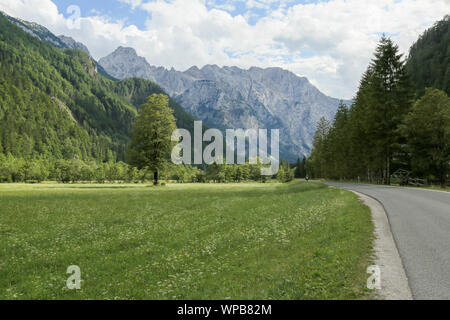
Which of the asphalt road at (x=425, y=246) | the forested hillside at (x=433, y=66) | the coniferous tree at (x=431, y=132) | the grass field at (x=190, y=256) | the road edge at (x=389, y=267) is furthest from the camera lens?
the forested hillside at (x=433, y=66)

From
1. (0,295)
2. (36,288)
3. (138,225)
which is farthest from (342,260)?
(138,225)

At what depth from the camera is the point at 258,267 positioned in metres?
9.66

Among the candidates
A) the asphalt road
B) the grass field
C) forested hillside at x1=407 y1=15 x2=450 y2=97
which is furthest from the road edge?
forested hillside at x1=407 y1=15 x2=450 y2=97

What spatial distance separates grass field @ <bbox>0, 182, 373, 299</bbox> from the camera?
7906mm

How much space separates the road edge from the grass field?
15.9 inches

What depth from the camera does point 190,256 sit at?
1164cm

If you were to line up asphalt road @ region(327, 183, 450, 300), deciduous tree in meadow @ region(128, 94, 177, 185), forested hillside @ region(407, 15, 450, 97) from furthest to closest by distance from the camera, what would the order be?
forested hillside @ region(407, 15, 450, 97), deciduous tree in meadow @ region(128, 94, 177, 185), asphalt road @ region(327, 183, 450, 300)

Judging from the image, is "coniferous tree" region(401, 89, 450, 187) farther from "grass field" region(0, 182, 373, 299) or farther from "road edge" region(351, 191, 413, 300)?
"road edge" region(351, 191, 413, 300)

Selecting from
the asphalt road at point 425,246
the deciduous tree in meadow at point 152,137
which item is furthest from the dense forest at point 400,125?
the deciduous tree in meadow at point 152,137

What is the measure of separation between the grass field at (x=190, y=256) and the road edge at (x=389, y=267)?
1.33 feet

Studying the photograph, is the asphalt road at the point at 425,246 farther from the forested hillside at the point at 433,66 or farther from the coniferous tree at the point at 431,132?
the forested hillside at the point at 433,66

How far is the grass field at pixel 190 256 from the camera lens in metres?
7.91

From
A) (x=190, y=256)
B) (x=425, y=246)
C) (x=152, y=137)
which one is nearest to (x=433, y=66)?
(x=152, y=137)

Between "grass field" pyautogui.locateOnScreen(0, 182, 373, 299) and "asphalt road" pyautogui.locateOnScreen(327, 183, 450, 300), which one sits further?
"grass field" pyautogui.locateOnScreen(0, 182, 373, 299)
